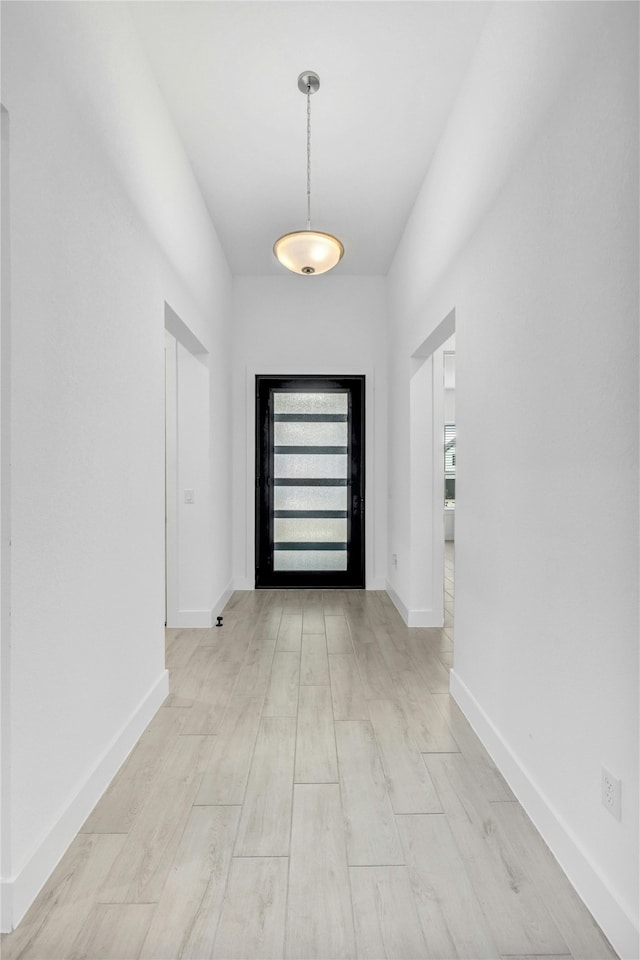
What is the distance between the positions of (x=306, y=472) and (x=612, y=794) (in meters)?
4.27

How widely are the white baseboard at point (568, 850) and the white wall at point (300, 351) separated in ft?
10.8

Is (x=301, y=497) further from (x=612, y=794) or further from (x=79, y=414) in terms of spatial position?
(x=612, y=794)

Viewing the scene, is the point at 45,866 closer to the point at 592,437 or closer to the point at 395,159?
the point at 592,437

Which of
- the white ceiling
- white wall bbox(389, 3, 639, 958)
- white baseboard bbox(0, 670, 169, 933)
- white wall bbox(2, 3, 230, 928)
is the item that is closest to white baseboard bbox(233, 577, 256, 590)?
white wall bbox(2, 3, 230, 928)

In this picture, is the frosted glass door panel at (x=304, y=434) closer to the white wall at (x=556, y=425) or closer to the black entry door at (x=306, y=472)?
the black entry door at (x=306, y=472)

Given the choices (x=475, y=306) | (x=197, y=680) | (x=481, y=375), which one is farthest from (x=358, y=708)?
(x=475, y=306)

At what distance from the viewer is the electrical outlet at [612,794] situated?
137 centimetres

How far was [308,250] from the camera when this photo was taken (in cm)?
321

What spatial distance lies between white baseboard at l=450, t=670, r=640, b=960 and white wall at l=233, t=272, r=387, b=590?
10.8 ft

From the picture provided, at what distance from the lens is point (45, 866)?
1584 mm

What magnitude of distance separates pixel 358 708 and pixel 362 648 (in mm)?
946

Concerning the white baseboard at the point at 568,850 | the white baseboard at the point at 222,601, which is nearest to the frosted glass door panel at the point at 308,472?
the white baseboard at the point at 222,601

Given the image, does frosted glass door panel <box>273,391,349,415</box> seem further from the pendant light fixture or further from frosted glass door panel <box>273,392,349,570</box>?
the pendant light fixture

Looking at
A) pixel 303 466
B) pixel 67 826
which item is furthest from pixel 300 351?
pixel 67 826
